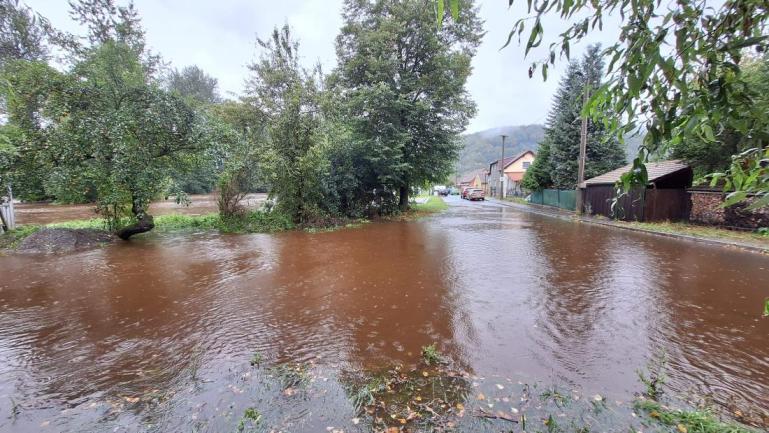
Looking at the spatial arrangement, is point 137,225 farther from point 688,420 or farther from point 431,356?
point 688,420

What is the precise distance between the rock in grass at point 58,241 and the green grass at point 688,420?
13.7 m

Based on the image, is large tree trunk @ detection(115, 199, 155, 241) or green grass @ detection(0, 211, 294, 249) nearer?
large tree trunk @ detection(115, 199, 155, 241)

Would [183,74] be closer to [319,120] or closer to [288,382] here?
[319,120]

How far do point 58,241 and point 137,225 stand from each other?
79.6 inches

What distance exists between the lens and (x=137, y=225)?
1185 cm

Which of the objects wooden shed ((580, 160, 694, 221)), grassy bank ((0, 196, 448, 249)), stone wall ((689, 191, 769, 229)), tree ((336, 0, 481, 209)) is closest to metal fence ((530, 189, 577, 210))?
wooden shed ((580, 160, 694, 221))

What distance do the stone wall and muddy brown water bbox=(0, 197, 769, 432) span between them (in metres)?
4.29

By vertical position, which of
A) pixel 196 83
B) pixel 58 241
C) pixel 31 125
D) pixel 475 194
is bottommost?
pixel 58 241

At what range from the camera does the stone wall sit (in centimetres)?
1182

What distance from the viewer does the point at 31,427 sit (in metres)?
3.03

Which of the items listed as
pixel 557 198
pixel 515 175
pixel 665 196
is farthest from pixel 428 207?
pixel 515 175

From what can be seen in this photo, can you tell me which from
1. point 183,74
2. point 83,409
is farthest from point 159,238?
point 183,74

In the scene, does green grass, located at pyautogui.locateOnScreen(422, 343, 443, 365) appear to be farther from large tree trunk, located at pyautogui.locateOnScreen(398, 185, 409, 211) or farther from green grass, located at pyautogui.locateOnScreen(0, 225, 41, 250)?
large tree trunk, located at pyautogui.locateOnScreen(398, 185, 409, 211)

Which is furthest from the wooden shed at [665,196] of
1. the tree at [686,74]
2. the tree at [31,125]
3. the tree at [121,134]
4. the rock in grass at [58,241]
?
the tree at [31,125]
